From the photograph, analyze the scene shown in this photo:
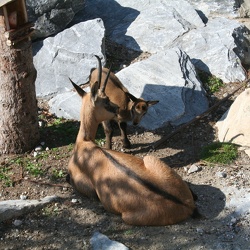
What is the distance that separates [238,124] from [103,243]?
10.3 ft

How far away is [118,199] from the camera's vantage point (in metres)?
6.18

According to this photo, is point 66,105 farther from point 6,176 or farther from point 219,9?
point 219,9

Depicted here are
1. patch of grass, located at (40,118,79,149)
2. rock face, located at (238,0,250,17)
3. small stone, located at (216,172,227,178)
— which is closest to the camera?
small stone, located at (216,172,227,178)

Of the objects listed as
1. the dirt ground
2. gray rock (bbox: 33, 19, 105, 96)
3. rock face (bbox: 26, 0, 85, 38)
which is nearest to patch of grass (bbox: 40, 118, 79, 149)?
the dirt ground

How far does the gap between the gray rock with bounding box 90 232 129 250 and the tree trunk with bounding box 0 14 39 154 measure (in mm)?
2516

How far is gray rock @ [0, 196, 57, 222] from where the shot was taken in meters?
6.26

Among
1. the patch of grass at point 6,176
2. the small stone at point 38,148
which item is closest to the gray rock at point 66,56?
the small stone at point 38,148

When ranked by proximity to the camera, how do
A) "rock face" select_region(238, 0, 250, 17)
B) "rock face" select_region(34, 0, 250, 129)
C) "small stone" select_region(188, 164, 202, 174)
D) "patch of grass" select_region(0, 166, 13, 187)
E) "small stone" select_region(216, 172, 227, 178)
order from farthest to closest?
"rock face" select_region(238, 0, 250, 17), "rock face" select_region(34, 0, 250, 129), "small stone" select_region(188, 164, 202, 174), "patch of grass" select_region(0, 166, 13, 187), "small stone" select_region(216, 172, 227, 178)

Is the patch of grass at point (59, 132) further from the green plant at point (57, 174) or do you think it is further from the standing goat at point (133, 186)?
the standing goat at point (133, 186)

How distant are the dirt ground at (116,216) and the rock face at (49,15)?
2.57 metres

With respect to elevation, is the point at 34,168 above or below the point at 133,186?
below

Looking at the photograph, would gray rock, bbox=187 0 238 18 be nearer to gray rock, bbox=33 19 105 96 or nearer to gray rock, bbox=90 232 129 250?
gray rock, bbox=33 19 105 96

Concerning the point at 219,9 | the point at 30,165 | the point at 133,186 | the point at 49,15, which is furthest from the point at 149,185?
the point at 219,9

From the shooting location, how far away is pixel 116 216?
20.7ft
